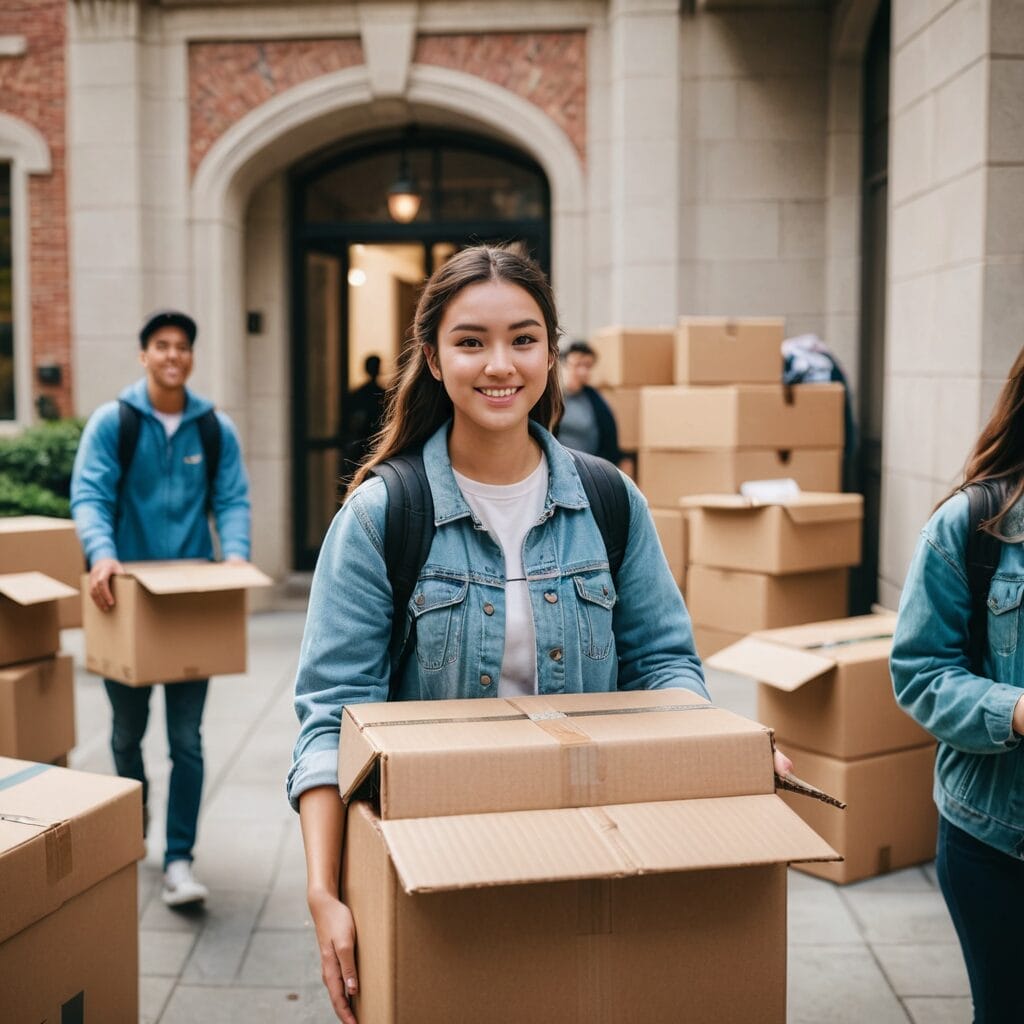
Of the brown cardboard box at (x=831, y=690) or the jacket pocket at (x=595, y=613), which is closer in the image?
the jacket pocket at (x=595, y=613)

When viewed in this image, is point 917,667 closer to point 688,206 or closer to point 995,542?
point 995,542

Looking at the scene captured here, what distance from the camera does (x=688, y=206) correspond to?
9922 mm

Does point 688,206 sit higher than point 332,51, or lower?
lower

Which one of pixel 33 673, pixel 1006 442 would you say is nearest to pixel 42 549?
pixel 33 673

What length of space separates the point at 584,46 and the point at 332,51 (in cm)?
206

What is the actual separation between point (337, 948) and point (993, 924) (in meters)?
1.30

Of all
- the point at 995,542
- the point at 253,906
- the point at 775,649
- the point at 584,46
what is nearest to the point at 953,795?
the point at 995,542

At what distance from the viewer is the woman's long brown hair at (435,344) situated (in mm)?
2213

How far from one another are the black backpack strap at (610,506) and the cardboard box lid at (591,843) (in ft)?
2.06

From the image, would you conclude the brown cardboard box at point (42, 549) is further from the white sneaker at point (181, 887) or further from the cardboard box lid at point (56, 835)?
the cardboard box lid at point (56, 835)

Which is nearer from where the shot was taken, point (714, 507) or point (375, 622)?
point (375, 622)

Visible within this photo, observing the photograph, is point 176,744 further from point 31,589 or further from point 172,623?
point 31,589

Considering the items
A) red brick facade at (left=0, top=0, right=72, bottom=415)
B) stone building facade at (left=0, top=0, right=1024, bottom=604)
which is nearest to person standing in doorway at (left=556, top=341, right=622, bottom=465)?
stone building facade at (left=0, top=0, right=1024, bottom=604)

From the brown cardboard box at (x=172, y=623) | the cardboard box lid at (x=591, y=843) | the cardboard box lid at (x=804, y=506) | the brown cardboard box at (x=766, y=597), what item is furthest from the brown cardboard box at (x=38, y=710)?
the brown cardboard box at (x=766, y=597)
